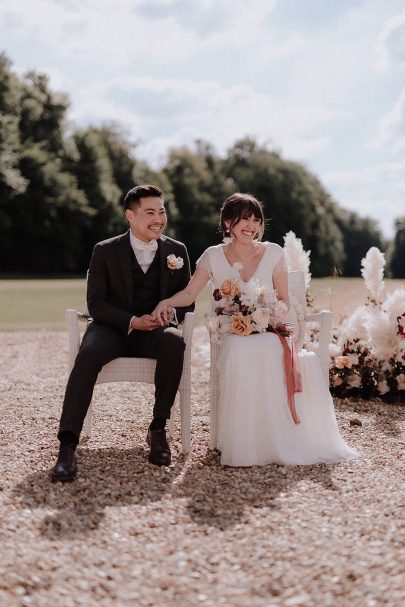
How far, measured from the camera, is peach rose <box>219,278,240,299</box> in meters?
4.78

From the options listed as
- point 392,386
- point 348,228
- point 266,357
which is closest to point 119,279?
point 266,357

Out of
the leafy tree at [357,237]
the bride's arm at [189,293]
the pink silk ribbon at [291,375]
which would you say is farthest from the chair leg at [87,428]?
the leafy tree at [357,237]

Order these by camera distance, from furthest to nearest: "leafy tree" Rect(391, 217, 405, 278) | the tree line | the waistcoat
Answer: "leafy tree" Rect(391, 217, 405, 278) < the tree line < the waistcoat

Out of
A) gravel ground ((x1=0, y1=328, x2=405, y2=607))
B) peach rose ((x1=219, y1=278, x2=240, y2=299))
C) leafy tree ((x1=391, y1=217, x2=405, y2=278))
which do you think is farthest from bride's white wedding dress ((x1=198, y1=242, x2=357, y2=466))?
leafy tree ((x1=391, y1=217, x2=405, y2=278))

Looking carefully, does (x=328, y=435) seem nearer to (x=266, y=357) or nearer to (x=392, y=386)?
(x=266, y=357)

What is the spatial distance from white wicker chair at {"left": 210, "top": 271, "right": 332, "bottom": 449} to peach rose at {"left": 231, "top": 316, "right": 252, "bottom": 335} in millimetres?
325

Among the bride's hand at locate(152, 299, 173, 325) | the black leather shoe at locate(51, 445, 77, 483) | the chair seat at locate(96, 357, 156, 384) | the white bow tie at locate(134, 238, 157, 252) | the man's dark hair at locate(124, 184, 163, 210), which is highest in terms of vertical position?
the man's dark hair at locate(124, 184, 163, 210)

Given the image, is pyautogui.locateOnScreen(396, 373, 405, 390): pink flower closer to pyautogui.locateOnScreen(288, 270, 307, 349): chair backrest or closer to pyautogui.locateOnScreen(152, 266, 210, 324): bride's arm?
pyautogui.locateOnScreen(288, 270, 307, 349): chair backrest

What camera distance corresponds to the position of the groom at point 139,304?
184 inches

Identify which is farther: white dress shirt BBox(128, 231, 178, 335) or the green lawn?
the green lawn

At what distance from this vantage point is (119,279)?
5.08m

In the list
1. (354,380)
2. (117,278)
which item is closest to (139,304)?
(117,278)

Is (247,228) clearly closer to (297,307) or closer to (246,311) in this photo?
(246,311)

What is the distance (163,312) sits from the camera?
488cm
